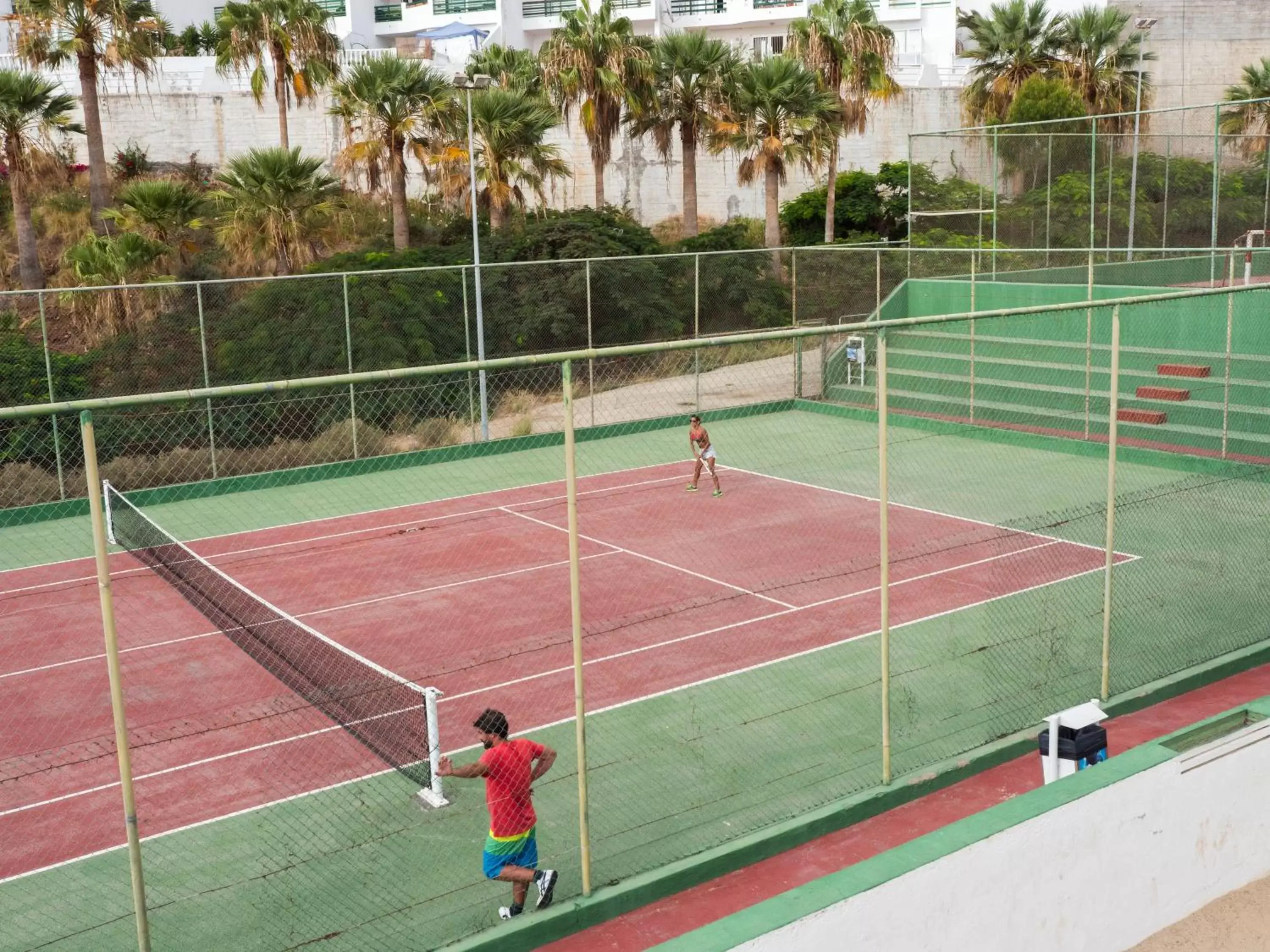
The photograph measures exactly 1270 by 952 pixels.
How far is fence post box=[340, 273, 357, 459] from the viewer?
2197 cm

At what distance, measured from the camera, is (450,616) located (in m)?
14.9

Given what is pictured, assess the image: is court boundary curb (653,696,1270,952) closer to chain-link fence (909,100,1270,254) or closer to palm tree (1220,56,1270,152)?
chain-link fence (909,100,1270,254)

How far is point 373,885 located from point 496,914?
99 centimetres

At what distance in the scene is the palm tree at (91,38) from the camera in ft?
110

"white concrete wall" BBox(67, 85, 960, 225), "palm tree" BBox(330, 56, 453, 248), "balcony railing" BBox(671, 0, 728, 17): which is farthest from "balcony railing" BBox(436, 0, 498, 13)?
"palm tree" BBox(330, 56, 453, 248)

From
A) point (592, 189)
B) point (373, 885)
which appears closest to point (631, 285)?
point (592, 189)

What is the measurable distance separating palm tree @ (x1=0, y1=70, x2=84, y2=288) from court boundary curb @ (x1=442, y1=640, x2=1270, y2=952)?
28.8m

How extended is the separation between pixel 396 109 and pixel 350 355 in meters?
12.9

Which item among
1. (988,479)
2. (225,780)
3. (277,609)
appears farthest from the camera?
(988,479)

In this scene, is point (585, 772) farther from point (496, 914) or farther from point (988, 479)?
point (988, 479)

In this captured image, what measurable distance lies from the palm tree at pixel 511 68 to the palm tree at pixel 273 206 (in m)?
9.49

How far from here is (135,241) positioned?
93.6ft

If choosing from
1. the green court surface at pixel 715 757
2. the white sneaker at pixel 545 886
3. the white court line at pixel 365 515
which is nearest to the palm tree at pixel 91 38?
the white court line at pixel 365 515

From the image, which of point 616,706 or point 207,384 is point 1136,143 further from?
point 616,706
